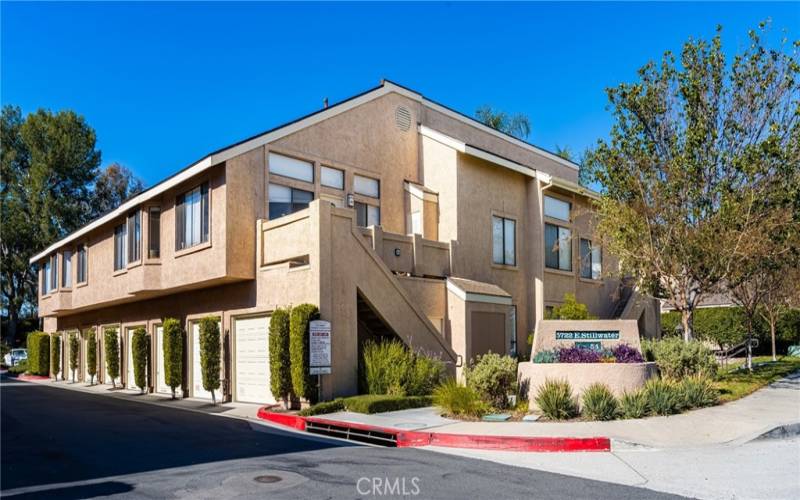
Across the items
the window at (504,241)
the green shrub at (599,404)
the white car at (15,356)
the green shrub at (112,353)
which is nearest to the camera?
the green shrub at (599,404)

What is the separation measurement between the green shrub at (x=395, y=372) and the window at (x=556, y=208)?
10479 millimetres

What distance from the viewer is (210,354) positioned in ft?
70.4

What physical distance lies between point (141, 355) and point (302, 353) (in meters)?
11.4

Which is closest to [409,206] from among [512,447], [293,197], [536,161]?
[293,197]

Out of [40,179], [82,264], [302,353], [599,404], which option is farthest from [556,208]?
[40,179]

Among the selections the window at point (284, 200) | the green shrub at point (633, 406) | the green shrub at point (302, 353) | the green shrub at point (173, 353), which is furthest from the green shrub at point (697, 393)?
the green shrub at point (173, 353)

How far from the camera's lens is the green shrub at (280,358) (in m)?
18.1

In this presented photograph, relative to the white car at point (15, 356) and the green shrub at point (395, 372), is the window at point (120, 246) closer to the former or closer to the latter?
the green shrub at point (395, 372)

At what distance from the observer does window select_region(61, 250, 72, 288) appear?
34844 mm

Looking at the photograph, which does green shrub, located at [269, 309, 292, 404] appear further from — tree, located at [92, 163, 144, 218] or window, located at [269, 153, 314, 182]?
tree, located at [92, 163, 144, 218]

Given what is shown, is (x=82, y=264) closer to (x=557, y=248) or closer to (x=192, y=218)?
(x=192, y=218)

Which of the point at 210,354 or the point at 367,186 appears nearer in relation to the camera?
the point at 210,354

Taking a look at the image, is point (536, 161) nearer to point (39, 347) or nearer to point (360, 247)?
point (360, 247)

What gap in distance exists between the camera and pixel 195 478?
939 cm
